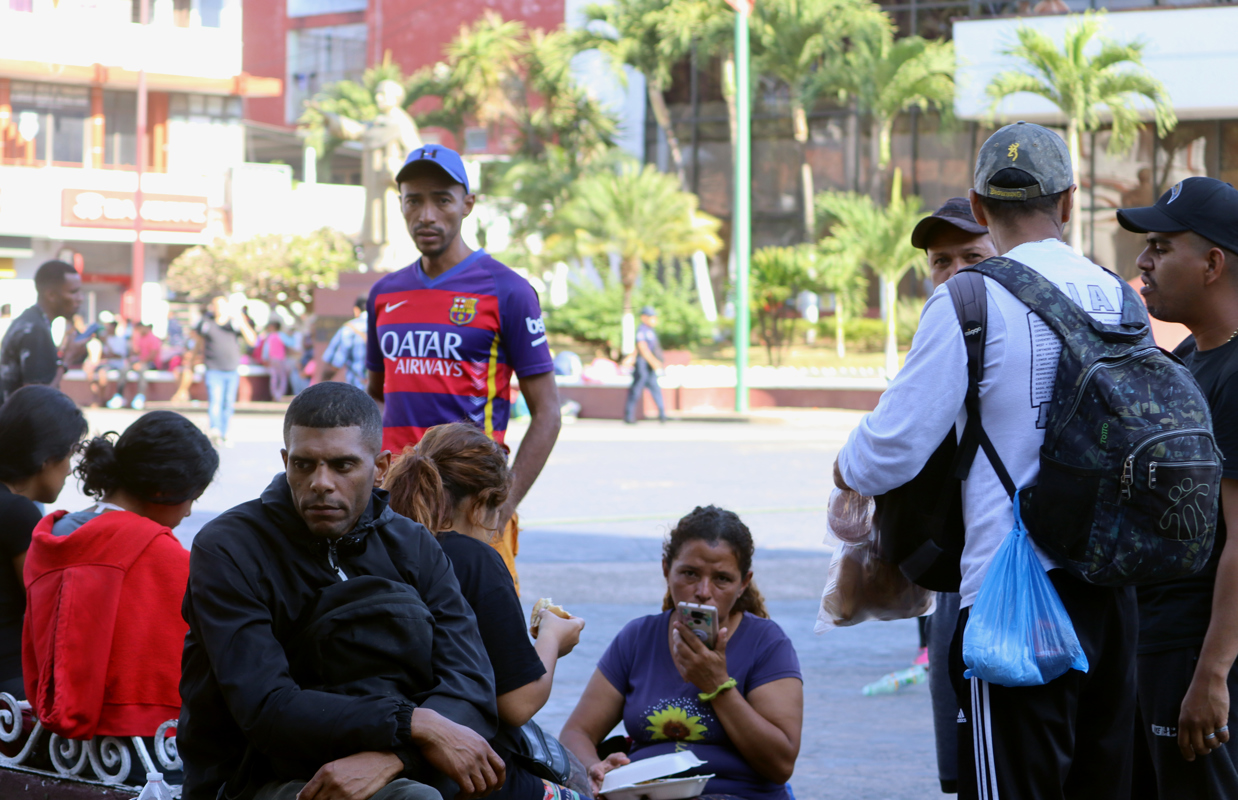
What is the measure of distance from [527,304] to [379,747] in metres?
Result: 2.03

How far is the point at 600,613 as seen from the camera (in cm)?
758

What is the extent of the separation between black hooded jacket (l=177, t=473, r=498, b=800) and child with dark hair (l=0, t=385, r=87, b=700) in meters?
1.31

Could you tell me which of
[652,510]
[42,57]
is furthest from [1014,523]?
[42,57]

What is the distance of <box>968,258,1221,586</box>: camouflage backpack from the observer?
2.53 m

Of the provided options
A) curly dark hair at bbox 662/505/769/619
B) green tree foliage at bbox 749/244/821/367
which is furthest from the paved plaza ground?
green tree foliage at bbox 749/244/821/367

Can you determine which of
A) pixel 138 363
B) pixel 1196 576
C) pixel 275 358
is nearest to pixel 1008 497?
pixel 1196 576

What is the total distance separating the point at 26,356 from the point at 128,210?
40.1 m

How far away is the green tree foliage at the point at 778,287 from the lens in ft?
108

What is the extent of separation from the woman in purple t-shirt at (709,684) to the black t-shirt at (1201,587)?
0.91 metres

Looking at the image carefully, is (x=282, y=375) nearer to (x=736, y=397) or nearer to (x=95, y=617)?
(x=736, y=397)

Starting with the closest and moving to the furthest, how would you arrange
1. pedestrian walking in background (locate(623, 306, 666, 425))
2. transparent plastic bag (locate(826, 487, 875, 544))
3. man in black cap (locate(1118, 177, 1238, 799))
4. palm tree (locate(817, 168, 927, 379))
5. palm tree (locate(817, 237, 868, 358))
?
1. man in black cap (locate(1118, 177, 1238, 799))
2. transparent plastic bag (locate(826, 487, 875, 544))
3. pedestrian walking in background (locate(623, 306, 666, 425))
4. palm tree (locate(817, 168, 927, 379))
5. palm tree (locate(817, 237, 868, 358))

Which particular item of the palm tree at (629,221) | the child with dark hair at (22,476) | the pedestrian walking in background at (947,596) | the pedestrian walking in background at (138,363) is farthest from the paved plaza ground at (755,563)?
the palm tree at (629,221)

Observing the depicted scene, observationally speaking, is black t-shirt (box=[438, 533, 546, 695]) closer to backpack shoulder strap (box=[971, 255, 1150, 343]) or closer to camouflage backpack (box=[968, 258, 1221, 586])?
camouflage backpack (box=[968, 258, 1221, 586])

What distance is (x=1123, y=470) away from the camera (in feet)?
8.30
